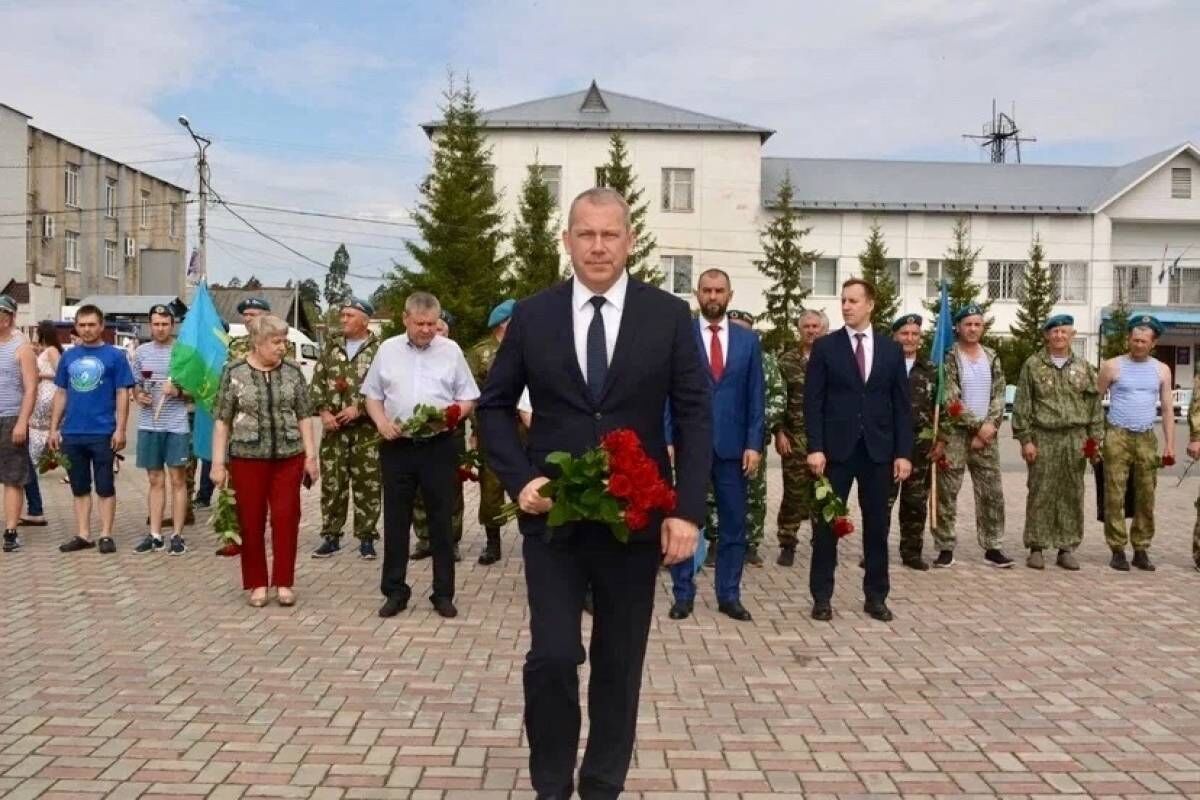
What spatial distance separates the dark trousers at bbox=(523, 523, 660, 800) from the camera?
13.0 feet

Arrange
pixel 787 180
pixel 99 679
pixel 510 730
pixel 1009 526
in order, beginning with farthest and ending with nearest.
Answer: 1. pixel 787 180
2. pixel 1009 526
3. pixel 99 679
4. pixel 510 730

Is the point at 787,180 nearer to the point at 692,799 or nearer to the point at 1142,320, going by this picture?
the point at 1142,320

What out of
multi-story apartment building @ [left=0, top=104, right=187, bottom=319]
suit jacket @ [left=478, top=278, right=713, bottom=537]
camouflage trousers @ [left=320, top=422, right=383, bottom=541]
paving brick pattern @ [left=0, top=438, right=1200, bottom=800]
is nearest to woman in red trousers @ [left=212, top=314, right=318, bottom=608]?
paving brick pattern @ [left=0, top=438, right=1200, bottom=800]

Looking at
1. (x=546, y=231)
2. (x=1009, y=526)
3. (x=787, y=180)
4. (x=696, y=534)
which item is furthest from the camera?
(x=787, y=180)

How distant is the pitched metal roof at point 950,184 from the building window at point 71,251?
32.7 m

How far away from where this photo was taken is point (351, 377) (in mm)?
9734

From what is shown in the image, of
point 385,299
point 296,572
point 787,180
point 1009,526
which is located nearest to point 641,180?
point 787,180

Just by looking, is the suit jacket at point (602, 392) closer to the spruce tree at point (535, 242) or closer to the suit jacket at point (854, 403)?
the suit jacket at point (854, 403)

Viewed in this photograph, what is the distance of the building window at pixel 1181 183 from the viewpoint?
5006 cm

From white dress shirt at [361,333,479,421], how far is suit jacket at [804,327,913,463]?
2.31 m

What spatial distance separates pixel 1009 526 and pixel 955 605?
4.84 m

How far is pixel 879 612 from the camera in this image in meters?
7.79

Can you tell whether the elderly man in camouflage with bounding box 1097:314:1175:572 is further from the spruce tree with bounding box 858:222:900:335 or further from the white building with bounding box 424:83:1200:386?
the white building with bounding box 424:83:1200:386

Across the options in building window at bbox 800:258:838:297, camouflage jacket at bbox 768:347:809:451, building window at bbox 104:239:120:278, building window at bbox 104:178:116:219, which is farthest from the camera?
building window at bbox 104:239:120:278
